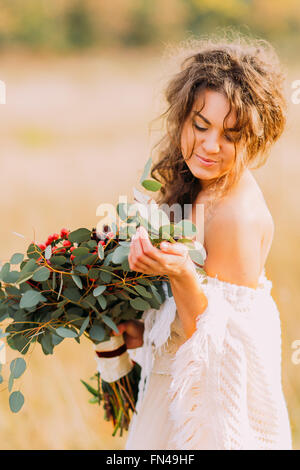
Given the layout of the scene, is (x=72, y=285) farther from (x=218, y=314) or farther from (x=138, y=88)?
(x=138, y=88)

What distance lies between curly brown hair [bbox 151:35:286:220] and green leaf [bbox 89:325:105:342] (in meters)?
0.35

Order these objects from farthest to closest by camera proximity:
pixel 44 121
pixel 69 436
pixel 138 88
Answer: pixel 138 88, pixel 44 121, pixel 69 436

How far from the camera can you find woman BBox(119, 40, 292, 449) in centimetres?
99

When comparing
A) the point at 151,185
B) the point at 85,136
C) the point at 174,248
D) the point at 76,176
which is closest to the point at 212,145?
the point at 151,185

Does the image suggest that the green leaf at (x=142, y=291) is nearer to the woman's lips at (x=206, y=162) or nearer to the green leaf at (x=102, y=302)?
the green leaf at (x=102, y=302)

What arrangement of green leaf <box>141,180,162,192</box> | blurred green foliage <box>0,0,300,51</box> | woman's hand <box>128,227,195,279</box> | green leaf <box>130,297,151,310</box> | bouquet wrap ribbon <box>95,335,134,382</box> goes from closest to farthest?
woman's hand <box>128,227,195,279</box> → green leaf <box>141,180,162,192</box> → green leaf <box>130,297,151,310</box> → bouquet wrap ribbon <box>95,335,134,382</box> → blurred green foliage <box>0,0,300,51</box>

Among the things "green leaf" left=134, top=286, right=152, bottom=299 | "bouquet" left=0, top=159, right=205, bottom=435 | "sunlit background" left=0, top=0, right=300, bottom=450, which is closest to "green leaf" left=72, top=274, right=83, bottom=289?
"bouquet" left=0, top=159, right=205, bottom=435

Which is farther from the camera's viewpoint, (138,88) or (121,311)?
(138,88)

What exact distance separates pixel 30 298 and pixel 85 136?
5862mm

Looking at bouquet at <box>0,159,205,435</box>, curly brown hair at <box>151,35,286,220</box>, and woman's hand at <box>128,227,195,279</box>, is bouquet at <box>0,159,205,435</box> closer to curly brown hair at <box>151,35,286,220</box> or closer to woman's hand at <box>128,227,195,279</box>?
woman's hand at <box>128,227,195,279</box>

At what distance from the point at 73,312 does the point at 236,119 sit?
1.69 feet

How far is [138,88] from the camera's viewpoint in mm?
8211

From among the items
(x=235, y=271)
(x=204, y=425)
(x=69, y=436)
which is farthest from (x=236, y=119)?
(x=69, y=436)

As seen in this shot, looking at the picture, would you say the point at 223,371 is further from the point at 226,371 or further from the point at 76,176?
the point at 76,176
